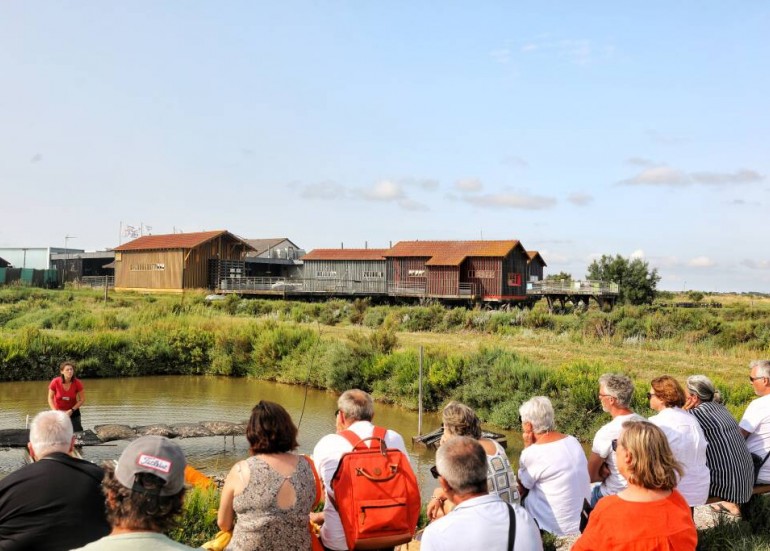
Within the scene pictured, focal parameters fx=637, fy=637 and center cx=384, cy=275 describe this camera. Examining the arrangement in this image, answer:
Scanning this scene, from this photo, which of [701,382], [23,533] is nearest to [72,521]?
[23,533]

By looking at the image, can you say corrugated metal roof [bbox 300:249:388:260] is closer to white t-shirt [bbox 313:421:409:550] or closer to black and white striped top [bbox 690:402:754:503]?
black and white striped top [bbox 690:402:754:503]

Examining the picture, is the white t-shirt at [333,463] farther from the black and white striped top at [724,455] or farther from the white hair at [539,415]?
the black and white striped top at [724,455]

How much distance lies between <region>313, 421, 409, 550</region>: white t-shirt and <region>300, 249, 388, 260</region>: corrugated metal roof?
40576 mm

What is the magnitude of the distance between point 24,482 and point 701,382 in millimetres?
4605

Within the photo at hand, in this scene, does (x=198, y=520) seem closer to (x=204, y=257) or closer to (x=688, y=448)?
(x=688, y=448)

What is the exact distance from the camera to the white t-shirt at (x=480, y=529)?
97.4 inches

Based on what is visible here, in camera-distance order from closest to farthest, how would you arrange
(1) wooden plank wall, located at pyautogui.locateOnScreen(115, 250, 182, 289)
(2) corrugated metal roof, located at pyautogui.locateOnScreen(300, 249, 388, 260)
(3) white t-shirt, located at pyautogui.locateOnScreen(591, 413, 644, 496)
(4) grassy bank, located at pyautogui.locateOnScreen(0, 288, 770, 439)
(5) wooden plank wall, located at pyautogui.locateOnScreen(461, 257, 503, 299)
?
(3) white t-shirt, located at pyautogui.locateOnScreen(591, 413, 644, 496) → (4) grassy bank, located at pyautogui.locateOnScreen(0, 288, 770, 439) → (5) wooden plank wall, located at pyautogui.locateOnScreen(461, 257, 503, 299) → (1) wooden plank wall, located at pyautogui.locateOnScreen(115, 250, 182, 289) → (2) corrugated metal roof, located at pyautogui.locateOnScreen(300, 249, 388, 260)

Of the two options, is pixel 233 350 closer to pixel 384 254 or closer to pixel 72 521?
pixel 72 521

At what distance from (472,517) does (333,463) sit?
4.44 ft

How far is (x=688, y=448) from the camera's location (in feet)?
14.4

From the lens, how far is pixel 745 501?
4.88 meters

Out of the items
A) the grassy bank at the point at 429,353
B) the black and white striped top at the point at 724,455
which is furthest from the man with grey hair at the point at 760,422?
the grassy bank at the point at 429,353

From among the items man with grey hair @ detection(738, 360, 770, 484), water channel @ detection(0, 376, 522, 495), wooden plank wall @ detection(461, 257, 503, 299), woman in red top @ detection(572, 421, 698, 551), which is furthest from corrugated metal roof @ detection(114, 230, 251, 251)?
woman in red top @ detection(572, 421, 698, 551)

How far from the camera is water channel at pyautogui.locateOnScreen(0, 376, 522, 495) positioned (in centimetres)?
1026
